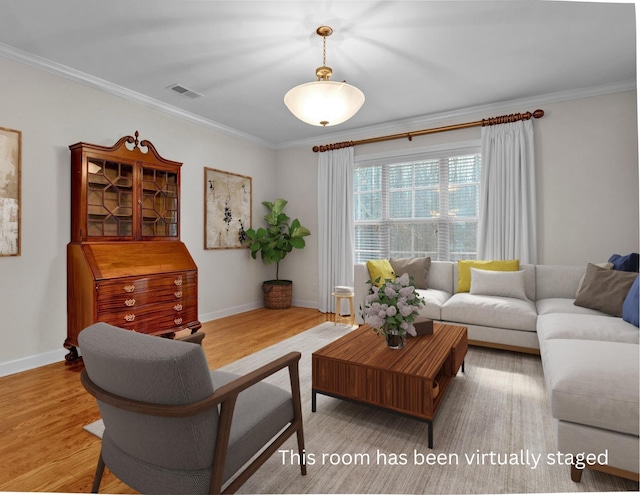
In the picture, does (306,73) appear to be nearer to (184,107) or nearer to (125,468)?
(184,107)

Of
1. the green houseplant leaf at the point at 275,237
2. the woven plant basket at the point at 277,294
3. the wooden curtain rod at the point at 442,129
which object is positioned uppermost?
the wooden curtain rod at the point at 442,129

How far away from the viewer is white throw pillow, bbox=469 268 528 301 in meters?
3.49

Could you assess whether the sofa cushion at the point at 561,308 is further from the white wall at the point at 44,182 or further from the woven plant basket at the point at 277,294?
the white wall at the point at 44,182

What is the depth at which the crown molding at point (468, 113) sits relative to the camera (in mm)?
3619

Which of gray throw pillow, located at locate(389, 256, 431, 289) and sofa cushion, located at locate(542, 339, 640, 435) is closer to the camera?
sofa cushion, located at locate(542, 339, 640, 435)

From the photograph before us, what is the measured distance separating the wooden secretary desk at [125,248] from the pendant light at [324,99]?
1.90 meters

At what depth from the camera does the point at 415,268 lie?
4152mm

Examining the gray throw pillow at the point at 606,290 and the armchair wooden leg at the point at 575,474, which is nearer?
the armchair wooden leg at the point at 575,474

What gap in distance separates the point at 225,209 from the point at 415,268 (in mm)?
2726

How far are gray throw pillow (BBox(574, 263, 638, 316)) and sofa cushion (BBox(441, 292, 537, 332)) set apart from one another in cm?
42

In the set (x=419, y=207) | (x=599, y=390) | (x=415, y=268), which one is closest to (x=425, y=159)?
(x=419, y=207)

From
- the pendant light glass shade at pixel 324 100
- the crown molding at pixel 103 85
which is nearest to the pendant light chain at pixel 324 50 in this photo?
the pendant light glass shade at pixel 324 100

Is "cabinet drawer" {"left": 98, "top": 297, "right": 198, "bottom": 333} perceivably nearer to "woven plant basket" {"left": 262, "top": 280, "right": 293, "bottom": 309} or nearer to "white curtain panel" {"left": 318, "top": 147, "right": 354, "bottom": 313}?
"woven plant basket" {"left": 262, "top": 280, "right": 293, "bottom": 309}

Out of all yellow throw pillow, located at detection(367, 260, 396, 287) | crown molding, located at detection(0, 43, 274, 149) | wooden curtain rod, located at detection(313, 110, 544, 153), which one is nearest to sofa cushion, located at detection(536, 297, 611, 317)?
yellow throw pillow, located at detection(367, 260, 396, 287)
